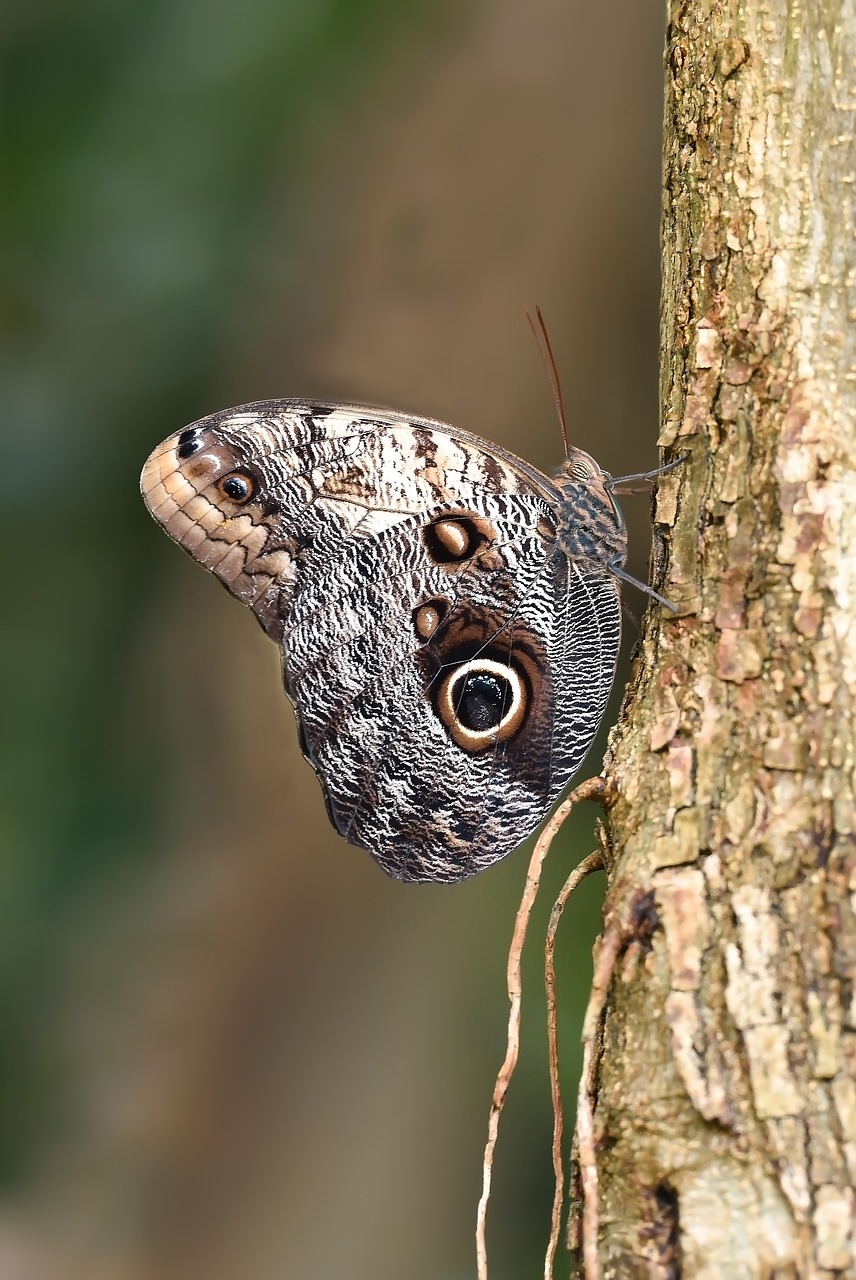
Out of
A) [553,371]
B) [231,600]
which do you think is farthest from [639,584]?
[231,600]

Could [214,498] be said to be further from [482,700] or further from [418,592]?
[482,700]

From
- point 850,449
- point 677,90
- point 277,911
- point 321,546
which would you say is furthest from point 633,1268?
point 277,911

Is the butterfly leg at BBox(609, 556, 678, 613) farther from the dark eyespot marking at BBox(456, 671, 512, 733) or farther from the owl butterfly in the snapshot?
the dark eyespot marking at BBox(456, 671, 512, 733)

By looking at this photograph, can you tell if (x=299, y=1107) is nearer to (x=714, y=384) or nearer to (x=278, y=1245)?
(x=278, y=1245)

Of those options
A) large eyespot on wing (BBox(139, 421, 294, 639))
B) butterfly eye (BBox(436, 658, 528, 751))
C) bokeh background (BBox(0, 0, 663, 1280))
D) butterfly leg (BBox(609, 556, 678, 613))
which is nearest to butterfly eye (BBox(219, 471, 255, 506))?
large eyespot on wing (BBox(139, 421, 294, 639))

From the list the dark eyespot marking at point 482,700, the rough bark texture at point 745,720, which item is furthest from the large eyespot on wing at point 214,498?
the rough bark texture at point 745,720

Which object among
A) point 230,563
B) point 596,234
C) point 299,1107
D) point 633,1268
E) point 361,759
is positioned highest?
point 596,234

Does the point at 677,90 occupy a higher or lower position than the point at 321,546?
higher

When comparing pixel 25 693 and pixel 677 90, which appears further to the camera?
pixel 25 693
